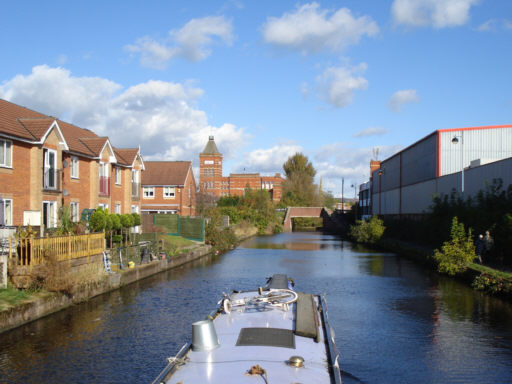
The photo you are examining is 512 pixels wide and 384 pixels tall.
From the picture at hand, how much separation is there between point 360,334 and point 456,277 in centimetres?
1220

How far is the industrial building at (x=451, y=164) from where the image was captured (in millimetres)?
29578

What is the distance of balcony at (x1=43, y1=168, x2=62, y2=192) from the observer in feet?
80.3

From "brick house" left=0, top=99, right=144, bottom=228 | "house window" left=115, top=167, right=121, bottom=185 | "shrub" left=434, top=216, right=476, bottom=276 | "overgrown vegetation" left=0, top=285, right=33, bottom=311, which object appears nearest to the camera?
"overgrown vegetation" left=0, top=285, right=33, bottom=311

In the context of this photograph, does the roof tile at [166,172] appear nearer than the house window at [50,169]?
No

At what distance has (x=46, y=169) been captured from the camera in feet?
80.8

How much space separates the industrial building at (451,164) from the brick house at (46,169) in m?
22.0

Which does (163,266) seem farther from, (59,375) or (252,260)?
(59,375)

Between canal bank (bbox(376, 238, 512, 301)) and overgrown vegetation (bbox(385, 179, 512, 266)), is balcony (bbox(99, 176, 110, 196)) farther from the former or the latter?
overgrown vegetation (bbox(385, 179, 512, 266))

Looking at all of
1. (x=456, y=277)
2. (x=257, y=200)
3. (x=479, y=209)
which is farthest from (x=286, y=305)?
(x=257, y=200)

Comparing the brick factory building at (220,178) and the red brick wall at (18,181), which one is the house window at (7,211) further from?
the brick factory building at (220,178)

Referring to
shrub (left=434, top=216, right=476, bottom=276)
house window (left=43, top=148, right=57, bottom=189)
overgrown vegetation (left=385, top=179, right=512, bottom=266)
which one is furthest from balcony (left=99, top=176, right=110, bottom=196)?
overgrown vegetation (left=385, top=179, right=512, bottom=266)

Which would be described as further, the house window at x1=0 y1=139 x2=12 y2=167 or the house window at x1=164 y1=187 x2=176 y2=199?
the house window at x1=164 y1=187 x2=176 y2=199

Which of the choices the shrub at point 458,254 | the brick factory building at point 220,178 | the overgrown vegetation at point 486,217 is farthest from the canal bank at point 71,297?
the brick factory building at point 220,178

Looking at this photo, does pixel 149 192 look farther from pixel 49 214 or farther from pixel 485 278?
pixel 485 278
